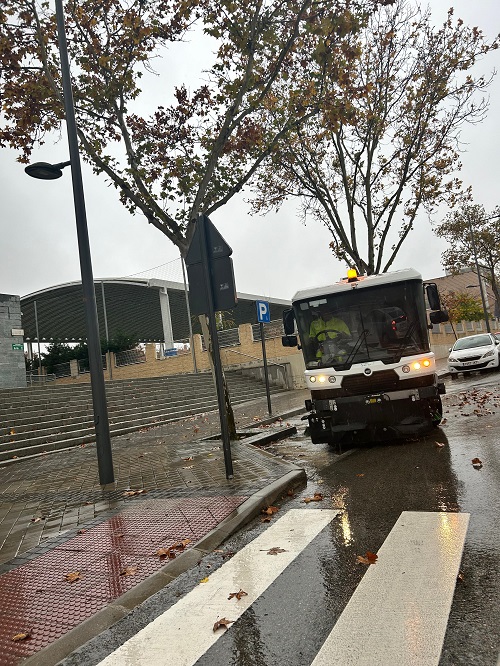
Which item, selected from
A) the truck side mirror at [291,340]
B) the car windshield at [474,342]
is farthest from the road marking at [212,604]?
the car windshield at [474,342]

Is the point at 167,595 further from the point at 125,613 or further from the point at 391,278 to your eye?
the point at 391,278

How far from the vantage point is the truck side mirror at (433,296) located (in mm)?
8734

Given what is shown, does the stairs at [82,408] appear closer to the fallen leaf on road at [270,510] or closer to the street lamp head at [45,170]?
the street lamp head at [45,170]

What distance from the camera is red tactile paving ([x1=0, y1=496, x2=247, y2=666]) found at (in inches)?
137

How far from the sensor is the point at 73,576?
166 inches

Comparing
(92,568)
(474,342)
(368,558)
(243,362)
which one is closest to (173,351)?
(243,362)

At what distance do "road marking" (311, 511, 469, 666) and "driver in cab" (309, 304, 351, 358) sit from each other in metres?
4.64

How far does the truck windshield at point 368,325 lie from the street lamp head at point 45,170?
445 cm

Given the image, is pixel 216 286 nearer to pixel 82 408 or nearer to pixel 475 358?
pixel 82 408

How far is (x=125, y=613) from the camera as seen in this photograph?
351 cm

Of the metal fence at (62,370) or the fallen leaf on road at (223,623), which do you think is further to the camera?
the metal fence at (62,370)

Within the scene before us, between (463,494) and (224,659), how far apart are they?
3.39m

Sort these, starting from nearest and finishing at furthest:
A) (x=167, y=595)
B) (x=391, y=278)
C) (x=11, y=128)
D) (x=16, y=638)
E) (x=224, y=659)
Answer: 1. (x=224, y=659)
2. (x=16, y=638)
3. (x=167, y=595)
4. (x=391, y=278)
5. (x=11, y=128)

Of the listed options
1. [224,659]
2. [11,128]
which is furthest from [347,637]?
[11,128]
